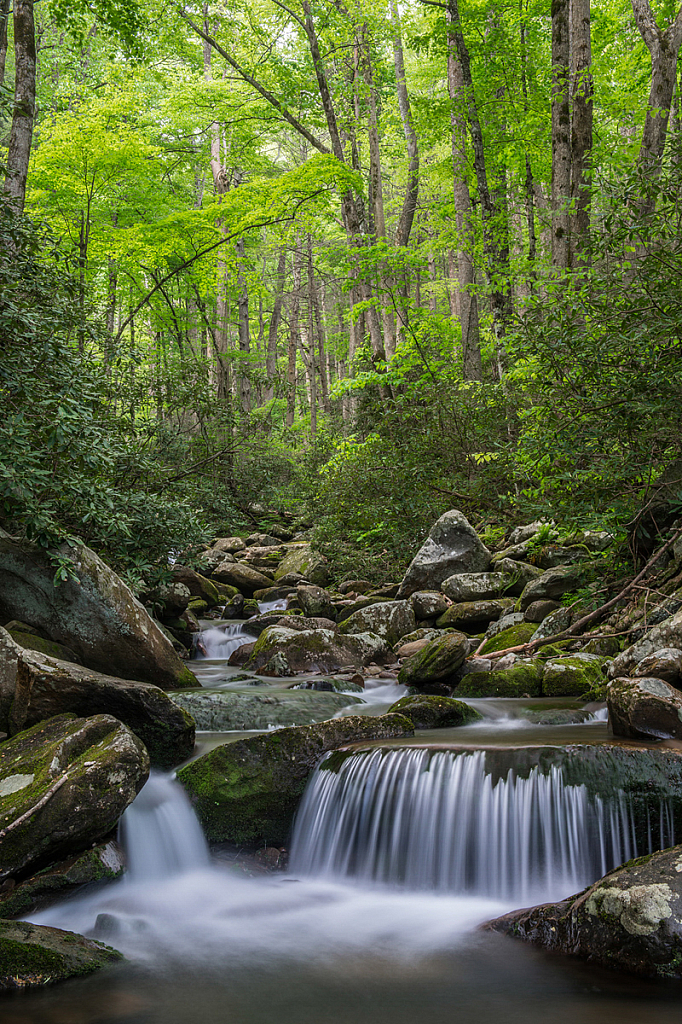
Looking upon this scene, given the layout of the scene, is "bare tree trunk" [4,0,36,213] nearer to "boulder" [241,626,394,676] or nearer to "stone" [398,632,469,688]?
"boulder" [241,626,394,676]

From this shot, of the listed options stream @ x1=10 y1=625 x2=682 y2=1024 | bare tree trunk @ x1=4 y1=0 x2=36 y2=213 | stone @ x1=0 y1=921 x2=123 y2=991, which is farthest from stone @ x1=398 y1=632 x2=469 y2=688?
bare tree trunk @ x1=4 y1=0 x2=36 y2=213

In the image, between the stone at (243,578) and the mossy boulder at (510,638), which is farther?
the stone at (243,578)

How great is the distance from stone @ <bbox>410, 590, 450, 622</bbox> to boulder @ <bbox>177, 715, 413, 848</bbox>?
5118 mm

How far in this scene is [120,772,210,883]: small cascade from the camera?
5.22 metres

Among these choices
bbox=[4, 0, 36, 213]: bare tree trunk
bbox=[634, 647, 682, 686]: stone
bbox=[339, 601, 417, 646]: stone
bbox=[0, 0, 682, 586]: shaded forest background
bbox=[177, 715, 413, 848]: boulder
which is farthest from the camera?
bbox=[339, 601, 417, 646]: stone

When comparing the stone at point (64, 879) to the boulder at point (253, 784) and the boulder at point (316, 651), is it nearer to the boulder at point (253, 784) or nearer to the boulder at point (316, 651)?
the boulder at point (253, 784)

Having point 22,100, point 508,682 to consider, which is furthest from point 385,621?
point 22,100

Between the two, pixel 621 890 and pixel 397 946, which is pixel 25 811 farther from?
Result: pixel 621 890

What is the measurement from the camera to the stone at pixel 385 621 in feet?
35.4

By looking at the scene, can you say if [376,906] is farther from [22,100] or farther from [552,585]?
[22,100]

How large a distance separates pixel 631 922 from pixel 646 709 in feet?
6.50

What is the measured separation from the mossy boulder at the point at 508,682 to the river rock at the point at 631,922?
3.64 meters

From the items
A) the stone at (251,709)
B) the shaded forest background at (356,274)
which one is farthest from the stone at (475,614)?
the stone at (251,709)

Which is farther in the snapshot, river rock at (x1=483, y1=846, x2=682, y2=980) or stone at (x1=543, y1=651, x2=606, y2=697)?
stone at (x1=543, y1=651, x2=606, y2=697)
